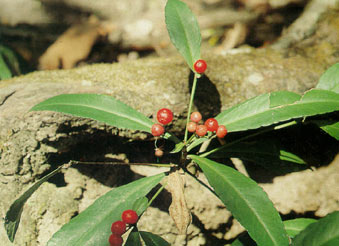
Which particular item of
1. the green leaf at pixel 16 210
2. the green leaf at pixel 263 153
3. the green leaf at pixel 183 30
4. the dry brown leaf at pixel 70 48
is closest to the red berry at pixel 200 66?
the green leaf at pixel 183 30

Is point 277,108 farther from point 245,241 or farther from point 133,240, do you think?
point 133,240

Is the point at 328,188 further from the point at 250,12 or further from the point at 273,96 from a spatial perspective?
the point at 250,12

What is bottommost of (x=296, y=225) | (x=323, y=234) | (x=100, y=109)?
(x=296, y=225)

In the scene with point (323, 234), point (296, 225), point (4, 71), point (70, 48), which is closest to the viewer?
point (323, 234)

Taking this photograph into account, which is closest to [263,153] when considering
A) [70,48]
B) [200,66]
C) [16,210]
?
[200,66]

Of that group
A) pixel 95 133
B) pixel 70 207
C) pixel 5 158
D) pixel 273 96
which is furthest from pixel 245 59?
pixel 5 158

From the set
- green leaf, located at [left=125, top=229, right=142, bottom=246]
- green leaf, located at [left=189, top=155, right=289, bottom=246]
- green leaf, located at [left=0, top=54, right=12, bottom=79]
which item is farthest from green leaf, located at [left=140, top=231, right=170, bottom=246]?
green leaf, located at [left=0, top=54, right=12, bottom=79]

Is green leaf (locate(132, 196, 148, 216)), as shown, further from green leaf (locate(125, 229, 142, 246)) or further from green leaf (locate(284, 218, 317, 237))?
green leaf (locate(284, 218, 317, 237))
